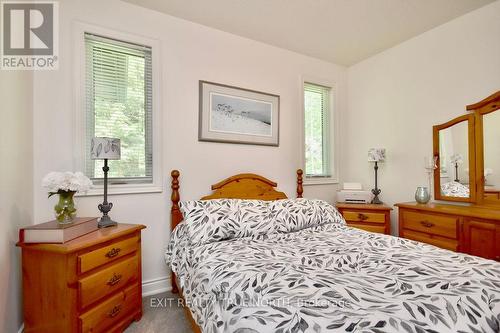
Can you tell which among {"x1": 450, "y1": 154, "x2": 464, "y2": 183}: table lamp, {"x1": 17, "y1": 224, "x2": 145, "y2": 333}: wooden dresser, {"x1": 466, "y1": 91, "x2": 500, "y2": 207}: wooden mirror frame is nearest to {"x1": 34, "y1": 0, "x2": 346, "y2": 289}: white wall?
{"x1": 17, "y1": 224, "x2": 145, "y2": 333}: wooden dresser

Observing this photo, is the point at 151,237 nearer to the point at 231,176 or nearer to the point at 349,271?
the point at 231,176

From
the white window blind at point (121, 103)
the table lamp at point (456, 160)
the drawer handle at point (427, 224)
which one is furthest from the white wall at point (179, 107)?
the table lamp at point (456, 160)

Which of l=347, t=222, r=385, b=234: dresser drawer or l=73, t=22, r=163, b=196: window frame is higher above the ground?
l=73, t=22, r=163, b=196: window frame

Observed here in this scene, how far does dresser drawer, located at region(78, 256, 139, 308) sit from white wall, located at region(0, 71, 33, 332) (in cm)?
41

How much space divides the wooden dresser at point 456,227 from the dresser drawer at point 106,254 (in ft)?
8.36

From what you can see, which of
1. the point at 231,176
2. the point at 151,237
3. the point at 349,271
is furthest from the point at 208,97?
A: the point at 349,271

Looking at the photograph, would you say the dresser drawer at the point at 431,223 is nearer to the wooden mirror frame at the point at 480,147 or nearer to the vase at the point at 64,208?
the wooden mirror frame at the point at 480,147

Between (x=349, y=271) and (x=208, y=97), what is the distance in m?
2.03

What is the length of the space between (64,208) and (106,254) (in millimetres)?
395

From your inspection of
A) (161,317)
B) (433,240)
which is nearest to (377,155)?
(433,240)

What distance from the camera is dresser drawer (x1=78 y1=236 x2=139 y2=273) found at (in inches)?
54.8

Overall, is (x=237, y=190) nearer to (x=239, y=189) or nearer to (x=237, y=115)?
(x=239, y=189)

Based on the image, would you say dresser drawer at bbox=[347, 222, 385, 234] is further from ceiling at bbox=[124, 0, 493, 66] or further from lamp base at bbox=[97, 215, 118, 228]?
lamp base at bbox=[97, 215, 118, 228]

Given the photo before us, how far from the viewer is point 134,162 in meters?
2.23
